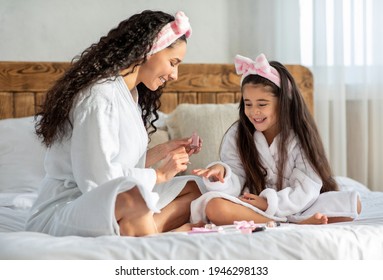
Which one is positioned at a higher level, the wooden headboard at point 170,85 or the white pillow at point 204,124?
the wooden headboard at point 170,85

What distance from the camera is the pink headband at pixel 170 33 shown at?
194 centimetres

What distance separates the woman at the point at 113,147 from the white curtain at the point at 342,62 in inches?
60.2

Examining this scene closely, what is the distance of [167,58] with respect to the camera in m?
1.97

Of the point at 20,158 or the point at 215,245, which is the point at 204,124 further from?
the point at 215,245

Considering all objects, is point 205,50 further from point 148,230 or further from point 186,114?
point 148,230

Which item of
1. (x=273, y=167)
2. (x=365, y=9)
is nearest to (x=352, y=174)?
(x=365, y=9)

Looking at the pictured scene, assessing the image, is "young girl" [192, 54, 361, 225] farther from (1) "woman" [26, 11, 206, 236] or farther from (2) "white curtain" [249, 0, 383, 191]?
(2) "white curtain" [249, 0, 383, 191]

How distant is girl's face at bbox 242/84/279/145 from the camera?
226 cm

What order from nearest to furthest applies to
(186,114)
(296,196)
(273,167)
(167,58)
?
(167,58), (296,196), (273,167), (186,114)

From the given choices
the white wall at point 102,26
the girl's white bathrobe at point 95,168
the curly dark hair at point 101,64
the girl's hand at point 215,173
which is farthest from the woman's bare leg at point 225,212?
the white wall at point 102,26

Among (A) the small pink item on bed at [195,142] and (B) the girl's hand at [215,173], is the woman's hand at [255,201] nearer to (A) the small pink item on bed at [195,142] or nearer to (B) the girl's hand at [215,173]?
(B) the girl's hand at [215,173]

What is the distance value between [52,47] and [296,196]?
1.62 meters

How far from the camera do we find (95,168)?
1.69 metres

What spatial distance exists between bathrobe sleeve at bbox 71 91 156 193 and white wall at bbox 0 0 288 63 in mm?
1513
